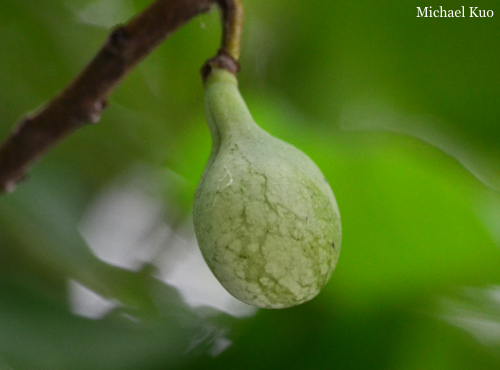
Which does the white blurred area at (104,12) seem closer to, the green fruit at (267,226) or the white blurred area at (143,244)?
the white blurred area at (143,244)

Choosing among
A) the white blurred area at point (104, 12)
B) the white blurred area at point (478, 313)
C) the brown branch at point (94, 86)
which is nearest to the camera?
the brown branch at point (94, 86)

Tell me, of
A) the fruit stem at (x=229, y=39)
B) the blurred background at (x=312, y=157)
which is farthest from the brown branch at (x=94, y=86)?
the blurred background at (x=312, y=157)

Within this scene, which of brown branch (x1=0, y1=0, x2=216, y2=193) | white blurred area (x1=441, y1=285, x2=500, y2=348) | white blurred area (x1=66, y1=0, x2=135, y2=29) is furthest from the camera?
white blurred area (x1=66, y1=0, x2=135, y2=29)

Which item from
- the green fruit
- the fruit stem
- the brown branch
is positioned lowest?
the green fruit

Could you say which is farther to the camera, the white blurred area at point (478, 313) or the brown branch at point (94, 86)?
the white blurred area at point (478, 313)

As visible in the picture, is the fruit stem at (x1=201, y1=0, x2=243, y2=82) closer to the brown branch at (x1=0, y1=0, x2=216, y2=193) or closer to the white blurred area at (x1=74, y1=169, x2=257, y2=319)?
the brown branch at (x1=0, y1=0, x2=216, y2=193)

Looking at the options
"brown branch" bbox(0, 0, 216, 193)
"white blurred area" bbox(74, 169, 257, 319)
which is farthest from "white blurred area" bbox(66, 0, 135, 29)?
"brown branch" bbox(0, 0, 216, 193)

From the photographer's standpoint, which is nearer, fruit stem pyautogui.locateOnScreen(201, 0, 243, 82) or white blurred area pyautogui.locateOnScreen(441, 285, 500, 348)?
fruit stem pyautogui.locateOnScreen(201, 0, 243, 82)
